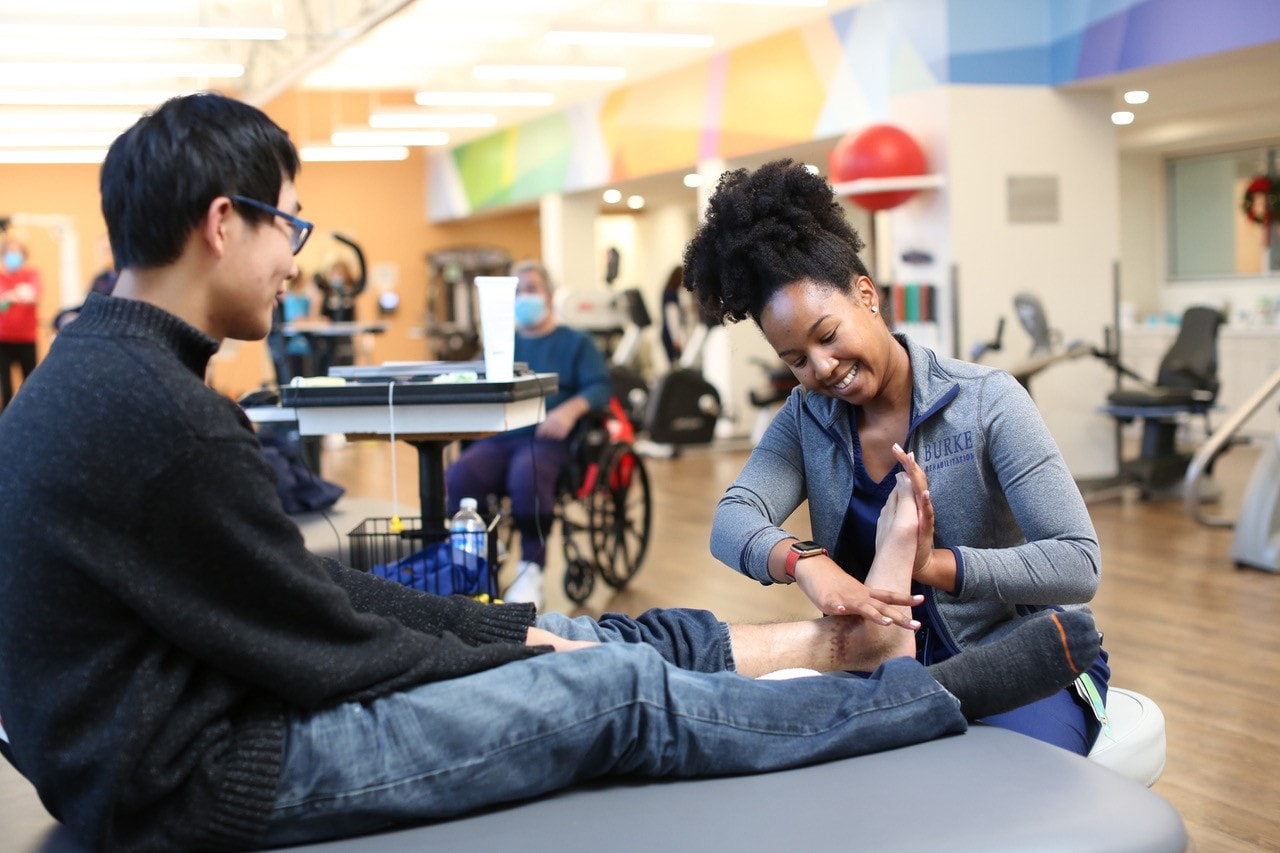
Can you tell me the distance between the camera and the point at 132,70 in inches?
316

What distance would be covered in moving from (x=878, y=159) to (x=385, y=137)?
639cm

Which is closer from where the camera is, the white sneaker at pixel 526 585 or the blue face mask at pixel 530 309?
the white sneaker at pixel 526 585

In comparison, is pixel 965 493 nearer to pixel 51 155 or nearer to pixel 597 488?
pixel 597 488

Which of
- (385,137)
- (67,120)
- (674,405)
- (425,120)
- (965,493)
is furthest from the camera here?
(385,137)

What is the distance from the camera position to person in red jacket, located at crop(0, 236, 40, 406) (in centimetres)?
835

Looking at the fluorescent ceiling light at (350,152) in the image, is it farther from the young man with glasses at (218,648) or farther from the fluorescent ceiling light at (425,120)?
the young man with glasses at (218,648)

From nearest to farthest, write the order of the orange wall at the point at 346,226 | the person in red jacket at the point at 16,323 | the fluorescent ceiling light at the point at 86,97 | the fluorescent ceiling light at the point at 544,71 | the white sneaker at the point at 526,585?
the white sneaker at the point at 526,585 → the person in red jacket at the point at 16,323 → the fluorescent ceiling light at the point at 86,97 → the fluorescent ceiling light at the point at 544,71 → the orange wall at the point at 346,226

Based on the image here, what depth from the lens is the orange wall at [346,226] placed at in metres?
13.9

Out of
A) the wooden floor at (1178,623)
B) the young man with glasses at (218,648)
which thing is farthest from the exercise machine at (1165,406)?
the young man with glasses at (218,648)

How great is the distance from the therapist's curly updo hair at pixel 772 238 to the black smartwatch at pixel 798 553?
33cm

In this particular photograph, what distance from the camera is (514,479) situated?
4043mm

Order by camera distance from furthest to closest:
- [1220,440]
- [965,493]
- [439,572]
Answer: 1. [1220,440]
2. [439,572]
3. [965,493]

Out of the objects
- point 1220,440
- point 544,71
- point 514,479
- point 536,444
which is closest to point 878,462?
point 514,479

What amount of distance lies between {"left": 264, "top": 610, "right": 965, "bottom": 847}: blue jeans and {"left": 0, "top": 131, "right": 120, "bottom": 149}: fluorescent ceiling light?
10145 mm
